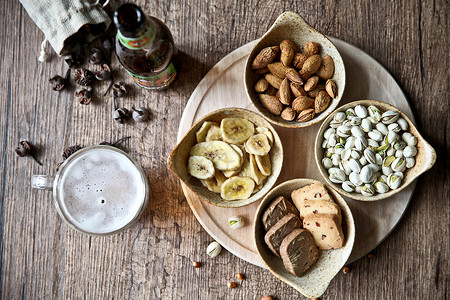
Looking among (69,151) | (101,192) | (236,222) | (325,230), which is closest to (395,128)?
(325,230)

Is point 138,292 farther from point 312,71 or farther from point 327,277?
point 312,71

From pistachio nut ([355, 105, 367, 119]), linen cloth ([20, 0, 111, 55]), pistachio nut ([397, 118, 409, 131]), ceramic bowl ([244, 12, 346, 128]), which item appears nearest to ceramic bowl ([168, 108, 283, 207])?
ceramic bowl ([244, 12, 346, 128])

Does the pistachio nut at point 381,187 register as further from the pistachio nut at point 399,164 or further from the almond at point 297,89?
the almond at point 297,89

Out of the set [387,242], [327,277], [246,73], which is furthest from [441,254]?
[246,73]

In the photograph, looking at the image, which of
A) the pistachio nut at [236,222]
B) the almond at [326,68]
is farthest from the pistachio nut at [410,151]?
the pistachio nut at [236,222]

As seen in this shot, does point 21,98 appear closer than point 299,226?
No

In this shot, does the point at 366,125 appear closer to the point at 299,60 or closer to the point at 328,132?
the point at 328,132
